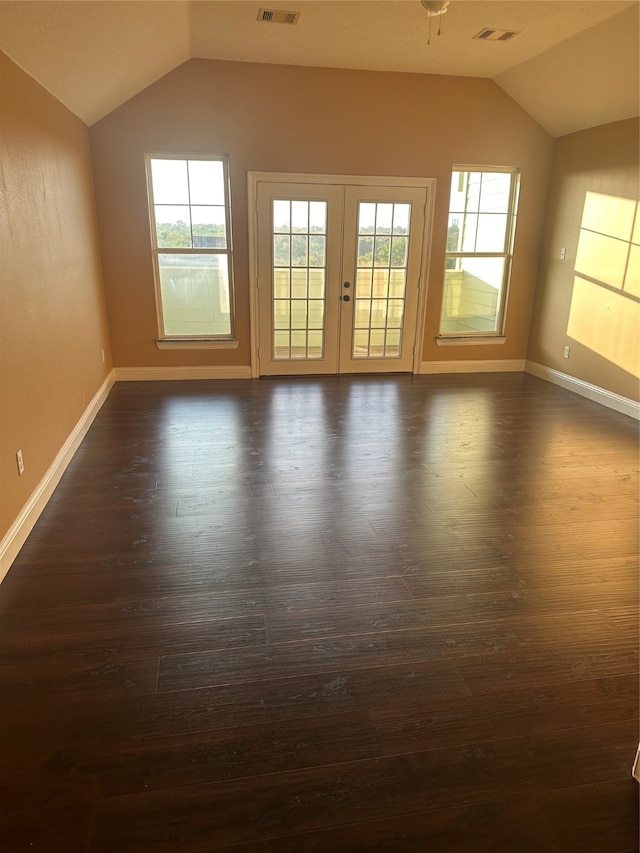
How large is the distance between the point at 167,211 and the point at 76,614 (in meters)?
4.43

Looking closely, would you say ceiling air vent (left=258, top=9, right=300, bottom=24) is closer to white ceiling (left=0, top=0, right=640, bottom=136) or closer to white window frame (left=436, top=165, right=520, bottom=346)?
white ceiling (left=0, top=0, right=640, bottom=136)

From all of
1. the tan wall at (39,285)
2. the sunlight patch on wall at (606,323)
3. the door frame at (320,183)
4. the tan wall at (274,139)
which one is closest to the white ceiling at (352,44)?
the tan wall at (274,139)

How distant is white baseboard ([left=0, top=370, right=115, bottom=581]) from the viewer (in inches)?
99.6

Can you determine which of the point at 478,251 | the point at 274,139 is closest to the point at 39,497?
the point at 274,139

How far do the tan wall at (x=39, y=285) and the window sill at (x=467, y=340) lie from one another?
3.90 meters

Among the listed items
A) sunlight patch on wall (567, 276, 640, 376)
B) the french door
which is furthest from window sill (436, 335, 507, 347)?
sunlight patch on wall (567, 276, 640, 376)

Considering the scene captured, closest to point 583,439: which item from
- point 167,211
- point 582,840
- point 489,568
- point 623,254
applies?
point 623,254

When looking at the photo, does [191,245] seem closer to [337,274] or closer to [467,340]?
[337,274]

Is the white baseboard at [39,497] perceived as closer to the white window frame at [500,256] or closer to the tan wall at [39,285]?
the tan wall at [39,285]

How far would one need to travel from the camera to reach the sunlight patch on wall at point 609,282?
4906 millimetres

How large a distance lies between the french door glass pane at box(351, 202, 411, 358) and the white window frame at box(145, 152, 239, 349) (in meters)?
1.40

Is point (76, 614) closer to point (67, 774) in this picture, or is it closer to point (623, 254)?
point (67, 774)

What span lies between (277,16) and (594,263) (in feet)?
12.2

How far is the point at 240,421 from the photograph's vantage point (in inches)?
181
